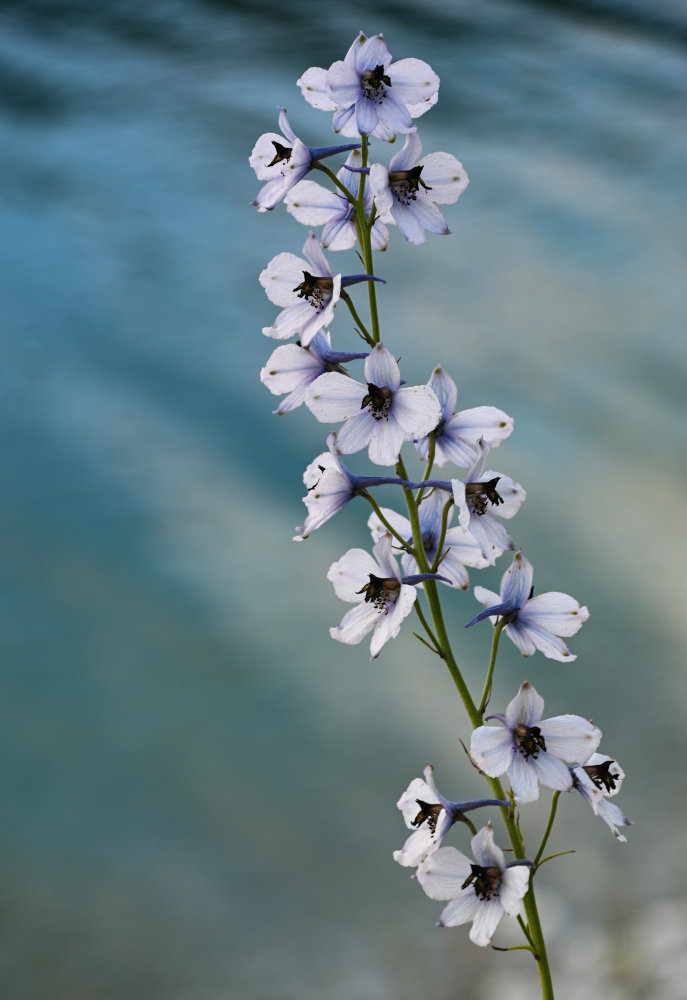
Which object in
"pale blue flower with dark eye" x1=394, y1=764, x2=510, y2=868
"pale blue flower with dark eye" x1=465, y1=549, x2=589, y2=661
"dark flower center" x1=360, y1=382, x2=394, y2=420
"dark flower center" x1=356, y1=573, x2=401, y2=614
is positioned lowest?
"pale blue flower with dark eye" x1=394, y1=764, x2=510, y2=868

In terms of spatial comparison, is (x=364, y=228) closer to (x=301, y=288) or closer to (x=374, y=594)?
(x=301, y=288)

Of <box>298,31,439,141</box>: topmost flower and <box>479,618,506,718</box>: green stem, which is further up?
<box>298,31,439,141</box>: topmost flower

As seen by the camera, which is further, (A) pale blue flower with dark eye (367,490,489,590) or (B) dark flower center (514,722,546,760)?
(A) pale blue flower with dark eye (367,490,489,590)

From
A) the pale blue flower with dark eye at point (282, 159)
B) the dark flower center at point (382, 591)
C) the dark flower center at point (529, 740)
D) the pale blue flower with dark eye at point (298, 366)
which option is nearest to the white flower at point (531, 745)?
the dark flower center at point (529, 740)

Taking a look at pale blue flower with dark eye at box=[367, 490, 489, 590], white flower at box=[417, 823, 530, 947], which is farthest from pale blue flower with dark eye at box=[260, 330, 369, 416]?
white flower at box=[417, 823, 530, 947]

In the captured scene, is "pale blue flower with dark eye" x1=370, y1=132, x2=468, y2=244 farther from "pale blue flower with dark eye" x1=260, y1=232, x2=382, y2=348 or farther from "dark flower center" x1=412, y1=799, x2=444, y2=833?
"dark flower center" x1=412, y1=799, x2=444, y2=833

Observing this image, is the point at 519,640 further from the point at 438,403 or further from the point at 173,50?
the point at 173,50

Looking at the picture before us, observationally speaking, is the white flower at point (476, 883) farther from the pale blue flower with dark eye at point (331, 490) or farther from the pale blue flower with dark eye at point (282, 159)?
the pale blue flower with dark eye at point (282, 159)
